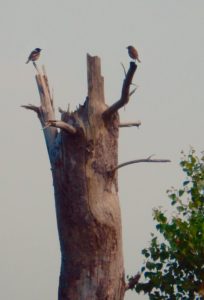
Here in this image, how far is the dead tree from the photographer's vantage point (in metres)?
13.3

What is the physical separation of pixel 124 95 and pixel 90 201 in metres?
1.80

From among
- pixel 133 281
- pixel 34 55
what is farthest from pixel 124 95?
pixel 133 281

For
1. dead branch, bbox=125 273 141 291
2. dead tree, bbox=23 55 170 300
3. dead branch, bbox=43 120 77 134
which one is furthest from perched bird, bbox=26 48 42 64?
dead branch, bbox=125 273 141 291

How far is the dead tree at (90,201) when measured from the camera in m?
13.3

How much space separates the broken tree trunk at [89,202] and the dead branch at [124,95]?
16 millimetres

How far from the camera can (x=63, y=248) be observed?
13562mm

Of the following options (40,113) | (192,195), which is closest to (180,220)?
(192,195)

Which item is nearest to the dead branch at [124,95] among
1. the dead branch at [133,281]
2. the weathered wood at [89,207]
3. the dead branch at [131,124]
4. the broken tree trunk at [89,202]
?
the broken tree trunk at [89,202]

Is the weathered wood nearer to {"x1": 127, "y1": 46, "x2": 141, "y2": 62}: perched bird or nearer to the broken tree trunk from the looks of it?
the broken tree trunk

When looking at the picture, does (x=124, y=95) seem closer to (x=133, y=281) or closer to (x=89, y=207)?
(x=89, y=207)

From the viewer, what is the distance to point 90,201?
13.3 meters

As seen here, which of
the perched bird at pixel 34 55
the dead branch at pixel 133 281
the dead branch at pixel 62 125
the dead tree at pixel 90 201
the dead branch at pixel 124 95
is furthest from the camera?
the perched bird at pixel 34 55

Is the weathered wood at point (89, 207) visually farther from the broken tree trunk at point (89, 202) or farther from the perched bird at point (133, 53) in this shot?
the perched bird at point (133, 53)

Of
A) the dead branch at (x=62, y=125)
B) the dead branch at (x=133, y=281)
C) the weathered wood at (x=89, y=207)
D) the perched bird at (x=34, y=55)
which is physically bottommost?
the dead branch at (x=133, y=281)
